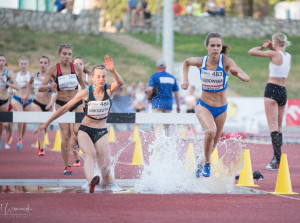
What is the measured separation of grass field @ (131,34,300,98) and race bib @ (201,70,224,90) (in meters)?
26.9

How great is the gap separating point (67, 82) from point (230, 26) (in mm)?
35427

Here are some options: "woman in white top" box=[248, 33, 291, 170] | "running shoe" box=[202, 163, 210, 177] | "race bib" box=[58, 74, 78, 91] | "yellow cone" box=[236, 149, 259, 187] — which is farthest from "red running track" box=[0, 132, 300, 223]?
"race bib" box=[58, 74, 78, 91]

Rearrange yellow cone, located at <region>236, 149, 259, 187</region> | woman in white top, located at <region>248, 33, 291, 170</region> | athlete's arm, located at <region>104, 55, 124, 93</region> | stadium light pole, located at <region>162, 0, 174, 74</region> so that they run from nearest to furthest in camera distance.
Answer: athlete's arm, located at <region>104, 55, 124, 93</region> → yellow cone, located at <region>236, 149, 259, 187</region> → woman in white top, located at <region>248, 33, 291, 170</region> → stadium light pole, located at <region>162, 0, 174, 74</region>

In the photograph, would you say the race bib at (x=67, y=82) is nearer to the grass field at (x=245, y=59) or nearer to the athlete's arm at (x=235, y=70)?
the athlete's arm at (x=235, y=70)

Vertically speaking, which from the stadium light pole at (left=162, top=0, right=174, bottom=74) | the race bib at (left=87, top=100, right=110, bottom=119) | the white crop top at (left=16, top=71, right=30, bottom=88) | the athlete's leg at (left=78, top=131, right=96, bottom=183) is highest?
the stadium light pole at (left=162, top=0, right=174, bottom=74)

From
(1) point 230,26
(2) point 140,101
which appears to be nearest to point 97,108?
(2) point 140,101

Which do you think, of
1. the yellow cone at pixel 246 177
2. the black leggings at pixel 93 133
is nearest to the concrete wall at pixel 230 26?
the yellow cone at pixel 246 177

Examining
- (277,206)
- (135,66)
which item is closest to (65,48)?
(277,206)

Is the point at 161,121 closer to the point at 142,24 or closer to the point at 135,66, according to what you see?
the point at 135,66

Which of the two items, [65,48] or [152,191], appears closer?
[152,191]

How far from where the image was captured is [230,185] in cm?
880

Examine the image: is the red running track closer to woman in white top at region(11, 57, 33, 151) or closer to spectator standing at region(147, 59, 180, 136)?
spectator standing at region(147, 59, 180, 136)

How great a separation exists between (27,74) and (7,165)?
4751 millimetres

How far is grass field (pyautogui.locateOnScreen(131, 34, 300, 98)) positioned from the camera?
36947 mm
